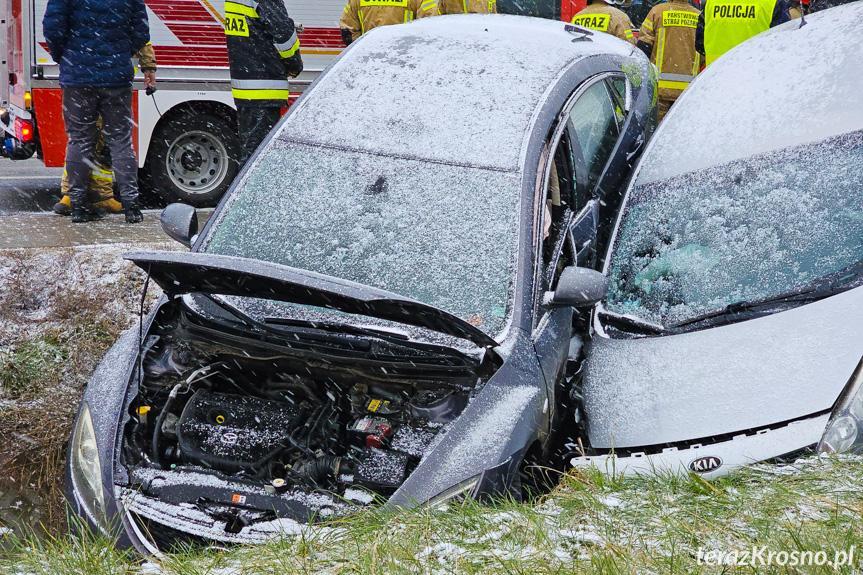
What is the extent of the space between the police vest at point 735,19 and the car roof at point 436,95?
3.59m

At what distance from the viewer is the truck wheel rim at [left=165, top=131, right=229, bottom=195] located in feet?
26.9

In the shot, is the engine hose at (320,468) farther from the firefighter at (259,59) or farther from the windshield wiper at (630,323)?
the firefighter at (259,59)

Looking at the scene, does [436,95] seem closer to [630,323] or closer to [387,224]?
[387,224]

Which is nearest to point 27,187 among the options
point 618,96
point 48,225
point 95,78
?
point 48,225

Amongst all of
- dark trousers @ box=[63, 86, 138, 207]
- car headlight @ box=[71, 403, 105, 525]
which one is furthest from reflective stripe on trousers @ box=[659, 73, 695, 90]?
car headlight @ box=[71, 403, 105, 525]

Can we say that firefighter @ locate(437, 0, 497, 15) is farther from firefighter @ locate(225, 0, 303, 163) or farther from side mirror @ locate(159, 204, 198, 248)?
side mirror @ locate(159, 204, 198, 248)

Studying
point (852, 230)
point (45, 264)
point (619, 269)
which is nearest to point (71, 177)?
point (45, 264)

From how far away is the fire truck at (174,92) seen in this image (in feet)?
24.7

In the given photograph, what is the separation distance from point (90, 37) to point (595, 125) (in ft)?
14.0

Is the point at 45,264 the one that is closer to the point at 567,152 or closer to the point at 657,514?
the point at 567,152

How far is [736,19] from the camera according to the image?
25.1 ft

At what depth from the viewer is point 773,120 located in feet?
13.4

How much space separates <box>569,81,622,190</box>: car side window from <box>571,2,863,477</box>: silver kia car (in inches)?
15.0

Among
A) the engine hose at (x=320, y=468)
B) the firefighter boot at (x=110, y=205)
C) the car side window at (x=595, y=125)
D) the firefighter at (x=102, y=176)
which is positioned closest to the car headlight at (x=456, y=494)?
the engine hose at (x=320, y=468)
